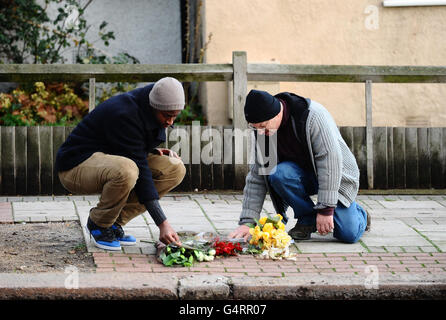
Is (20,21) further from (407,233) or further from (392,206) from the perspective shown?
(407,233)

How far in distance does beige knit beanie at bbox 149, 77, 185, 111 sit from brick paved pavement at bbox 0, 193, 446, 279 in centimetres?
103

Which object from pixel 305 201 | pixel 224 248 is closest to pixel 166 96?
Result: pixel 224 248

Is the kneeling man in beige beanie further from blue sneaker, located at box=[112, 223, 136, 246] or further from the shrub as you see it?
the shrub

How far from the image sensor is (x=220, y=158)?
748 cm

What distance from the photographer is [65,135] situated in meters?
7.29

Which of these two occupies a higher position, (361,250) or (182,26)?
(182,26)

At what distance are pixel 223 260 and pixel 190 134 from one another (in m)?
2.69

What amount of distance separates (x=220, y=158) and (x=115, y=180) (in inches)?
106

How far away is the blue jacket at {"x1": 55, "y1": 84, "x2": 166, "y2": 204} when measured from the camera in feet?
16.0

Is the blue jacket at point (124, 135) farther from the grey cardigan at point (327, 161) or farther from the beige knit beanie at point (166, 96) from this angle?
the grey cardigan at point (327, 161)

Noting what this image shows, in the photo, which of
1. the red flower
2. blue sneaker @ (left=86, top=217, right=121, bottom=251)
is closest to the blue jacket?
blue sneaker @ (left=86, top=217, right=121, bottom=251)

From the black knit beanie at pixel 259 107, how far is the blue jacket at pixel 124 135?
0.62 m

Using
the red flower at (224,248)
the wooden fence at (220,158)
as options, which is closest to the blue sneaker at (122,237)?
the red flower at (224,248)
